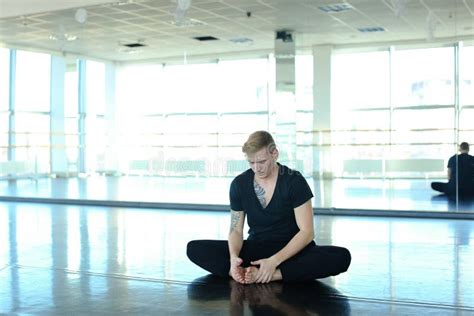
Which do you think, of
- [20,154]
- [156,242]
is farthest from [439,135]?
[20,154]

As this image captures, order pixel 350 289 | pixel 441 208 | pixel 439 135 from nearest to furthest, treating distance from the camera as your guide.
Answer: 1. pixel 350 289
2. pixel 441 208
3. pixel 439 135

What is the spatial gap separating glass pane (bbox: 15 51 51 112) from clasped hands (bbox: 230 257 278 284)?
1061 cm

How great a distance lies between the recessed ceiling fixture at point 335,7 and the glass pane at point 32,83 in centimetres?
625

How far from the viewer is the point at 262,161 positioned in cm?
344

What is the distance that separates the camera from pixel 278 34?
37.0 ft

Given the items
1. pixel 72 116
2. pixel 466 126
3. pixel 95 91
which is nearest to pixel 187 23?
pixel 95 91

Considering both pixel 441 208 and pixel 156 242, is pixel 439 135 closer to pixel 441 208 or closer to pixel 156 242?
pixel 441 208

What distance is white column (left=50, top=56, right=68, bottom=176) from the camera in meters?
13.3

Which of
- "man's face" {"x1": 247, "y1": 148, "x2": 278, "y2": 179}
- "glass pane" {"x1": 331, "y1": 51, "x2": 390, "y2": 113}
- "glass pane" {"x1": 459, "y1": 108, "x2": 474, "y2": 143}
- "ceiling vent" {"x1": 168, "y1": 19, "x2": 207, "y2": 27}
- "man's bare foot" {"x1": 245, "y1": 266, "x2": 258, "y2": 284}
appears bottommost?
"man's bare foot" {"x1": 245, "y1": 266, "x2": 258, "y2": 284}

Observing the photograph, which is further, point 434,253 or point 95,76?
point 95,76

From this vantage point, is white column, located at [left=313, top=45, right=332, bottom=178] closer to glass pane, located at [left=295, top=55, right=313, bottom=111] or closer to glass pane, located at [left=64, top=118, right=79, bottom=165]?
glass pane, located at [left=295, top=55, right=313, bottom=111]

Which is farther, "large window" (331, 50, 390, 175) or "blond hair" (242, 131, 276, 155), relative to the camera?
"large window" (331, 50, 390, 175)

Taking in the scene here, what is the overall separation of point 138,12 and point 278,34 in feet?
8.67

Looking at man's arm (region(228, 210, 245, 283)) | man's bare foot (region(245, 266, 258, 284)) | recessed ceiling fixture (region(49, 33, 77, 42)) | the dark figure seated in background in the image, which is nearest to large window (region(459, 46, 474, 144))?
the dark figure seated in background
